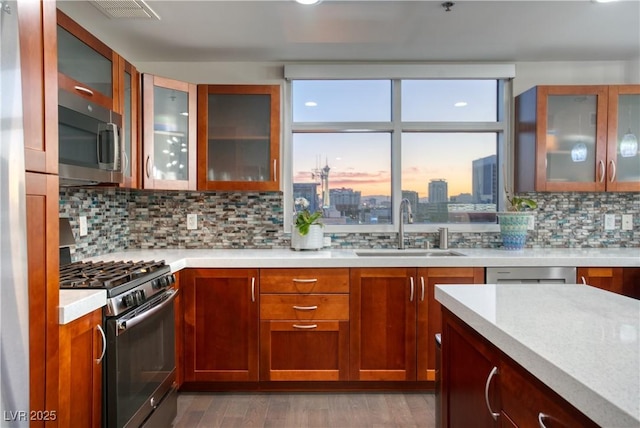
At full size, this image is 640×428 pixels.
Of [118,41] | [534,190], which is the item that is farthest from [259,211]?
[534,190]

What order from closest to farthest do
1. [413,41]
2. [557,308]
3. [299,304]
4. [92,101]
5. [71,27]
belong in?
[557,308] → [71,27] → [92,101] → [299,304] → [413,41]

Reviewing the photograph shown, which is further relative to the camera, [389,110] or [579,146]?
[389,110]

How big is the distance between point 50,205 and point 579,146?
10.6 feet

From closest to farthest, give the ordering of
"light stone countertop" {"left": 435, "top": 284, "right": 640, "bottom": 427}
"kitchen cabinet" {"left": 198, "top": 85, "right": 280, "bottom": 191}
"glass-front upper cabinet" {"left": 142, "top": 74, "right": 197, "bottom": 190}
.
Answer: "light stone countertop" {"left": 435, "top": 284, "right": 640, "bottom": 427} < "glass-front upper cabinet" {"left": 142, "top": 74, "right": 197, "bottom": 190} < "kitchen cabinet" {"left": 198, "top": 85, "right": 280, "bottom": 191}

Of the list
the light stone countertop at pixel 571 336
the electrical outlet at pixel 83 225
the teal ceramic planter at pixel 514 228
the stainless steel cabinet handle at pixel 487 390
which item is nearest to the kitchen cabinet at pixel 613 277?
the teal ceramic planter at pixel 514 228

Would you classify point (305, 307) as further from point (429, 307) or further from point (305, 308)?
point (429, 307)

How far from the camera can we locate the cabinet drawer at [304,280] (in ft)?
8.29

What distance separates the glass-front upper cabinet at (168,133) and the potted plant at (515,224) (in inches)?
92.1

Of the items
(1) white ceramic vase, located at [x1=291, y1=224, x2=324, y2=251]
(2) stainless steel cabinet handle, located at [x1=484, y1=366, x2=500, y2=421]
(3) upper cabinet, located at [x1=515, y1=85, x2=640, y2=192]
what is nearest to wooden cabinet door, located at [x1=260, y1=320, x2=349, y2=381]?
(1) white ceramic vase, located at [x1=291, y1=224, x2=324, y2=251]

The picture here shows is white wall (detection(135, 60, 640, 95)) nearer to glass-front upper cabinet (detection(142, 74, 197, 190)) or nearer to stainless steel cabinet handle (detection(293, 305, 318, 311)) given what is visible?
glass-front upper cabinet (detection(142, 74, 197, 190))

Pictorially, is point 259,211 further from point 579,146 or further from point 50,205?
point 579,146

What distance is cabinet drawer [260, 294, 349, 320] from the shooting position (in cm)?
253

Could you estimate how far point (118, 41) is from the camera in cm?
271

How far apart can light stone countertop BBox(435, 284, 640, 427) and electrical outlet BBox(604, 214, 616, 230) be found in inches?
82.0
